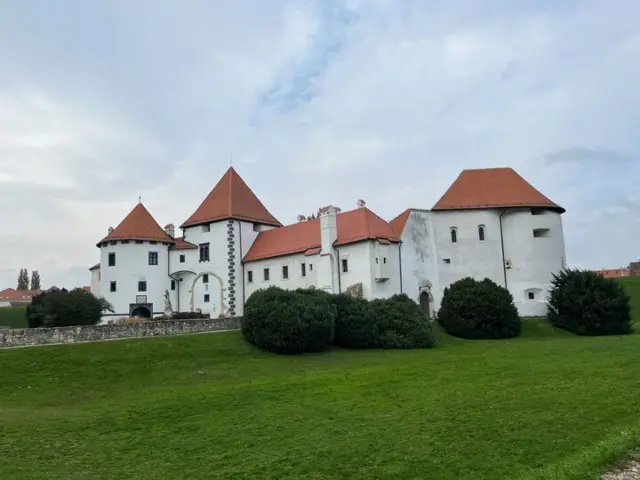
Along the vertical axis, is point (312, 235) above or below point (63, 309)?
above

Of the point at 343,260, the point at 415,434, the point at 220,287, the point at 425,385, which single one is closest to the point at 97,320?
the point at 220,287

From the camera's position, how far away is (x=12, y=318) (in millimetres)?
50531

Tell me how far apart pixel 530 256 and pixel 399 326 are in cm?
1501

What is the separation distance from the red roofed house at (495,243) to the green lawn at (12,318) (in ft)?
106

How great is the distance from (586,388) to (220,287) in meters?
30.9

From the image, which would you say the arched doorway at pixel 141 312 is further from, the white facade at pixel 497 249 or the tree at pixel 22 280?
the tree at pixel 22 280

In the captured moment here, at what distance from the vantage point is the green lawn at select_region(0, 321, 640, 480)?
33.0 feet

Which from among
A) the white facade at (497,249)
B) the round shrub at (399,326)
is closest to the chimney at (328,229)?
the white facade at (497,249)

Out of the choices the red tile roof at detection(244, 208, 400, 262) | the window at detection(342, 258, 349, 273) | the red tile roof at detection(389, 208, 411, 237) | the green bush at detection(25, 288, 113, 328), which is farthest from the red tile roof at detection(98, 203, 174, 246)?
the red tile roof at detection(389, 208, 411, 237)

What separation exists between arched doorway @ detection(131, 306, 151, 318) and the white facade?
19.7m

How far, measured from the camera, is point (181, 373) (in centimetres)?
2169

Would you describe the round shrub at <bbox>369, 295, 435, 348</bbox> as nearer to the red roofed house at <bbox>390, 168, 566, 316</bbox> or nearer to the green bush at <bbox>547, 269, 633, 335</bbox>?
the red roofed house at <bbox>390, 168, 566, 316</bbox>

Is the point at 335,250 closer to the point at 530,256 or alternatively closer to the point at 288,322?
the point at 288,322

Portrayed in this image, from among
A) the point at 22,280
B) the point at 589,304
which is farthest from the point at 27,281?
the point at 589,304
